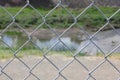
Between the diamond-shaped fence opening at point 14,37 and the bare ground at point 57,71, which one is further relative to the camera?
the diamond-shaped fence opening at point 14,37

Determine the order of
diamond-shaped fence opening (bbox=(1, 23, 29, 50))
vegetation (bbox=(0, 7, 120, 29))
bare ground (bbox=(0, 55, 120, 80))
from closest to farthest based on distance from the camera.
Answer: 1. bare ground (bbox=(0, 55, 120, 80))
2. diamond-shaped fence opening (bbox=(1, 23, 29, 50))
3. vegetation (bbox=(0, 7, 120, 29))

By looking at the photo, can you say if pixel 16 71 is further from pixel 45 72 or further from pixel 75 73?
pixel 75 73

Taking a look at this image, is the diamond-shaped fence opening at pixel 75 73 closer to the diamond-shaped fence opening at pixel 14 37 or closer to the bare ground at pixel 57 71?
the bare ground at pixel 57 71

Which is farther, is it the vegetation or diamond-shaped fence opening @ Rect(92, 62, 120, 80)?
the vegetation

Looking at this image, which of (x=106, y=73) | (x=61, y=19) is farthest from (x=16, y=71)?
(x=61, y=19)

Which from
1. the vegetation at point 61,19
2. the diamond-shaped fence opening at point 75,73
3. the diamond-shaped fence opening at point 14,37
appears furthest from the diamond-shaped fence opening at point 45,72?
the vegetation at point 61,19

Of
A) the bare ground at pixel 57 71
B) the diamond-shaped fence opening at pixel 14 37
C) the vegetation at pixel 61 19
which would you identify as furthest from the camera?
the vegetation at pixel 61 19

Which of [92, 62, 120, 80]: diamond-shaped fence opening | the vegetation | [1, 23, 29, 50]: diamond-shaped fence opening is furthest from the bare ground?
the vegetation

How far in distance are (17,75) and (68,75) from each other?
453 mm

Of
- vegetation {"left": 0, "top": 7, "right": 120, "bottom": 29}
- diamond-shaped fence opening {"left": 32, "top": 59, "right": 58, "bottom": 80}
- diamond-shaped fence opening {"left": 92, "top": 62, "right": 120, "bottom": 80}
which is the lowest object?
diamond-shaped fence opening {"left": 92, "top": 62, "right": 120, "bottom": 80}

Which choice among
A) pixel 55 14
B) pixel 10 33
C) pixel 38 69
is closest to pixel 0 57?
pixel 38 69

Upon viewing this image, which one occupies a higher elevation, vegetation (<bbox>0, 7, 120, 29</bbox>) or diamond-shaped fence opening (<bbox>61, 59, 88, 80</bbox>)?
vegetation (<bbox>0, 7, 120, 29</bbox>)

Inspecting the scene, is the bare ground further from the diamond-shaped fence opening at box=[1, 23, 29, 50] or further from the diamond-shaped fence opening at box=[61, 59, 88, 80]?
the diamond-shaped fence opening at box=[1, 23, 29, 50]

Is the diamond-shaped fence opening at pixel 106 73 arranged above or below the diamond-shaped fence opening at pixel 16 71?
below
